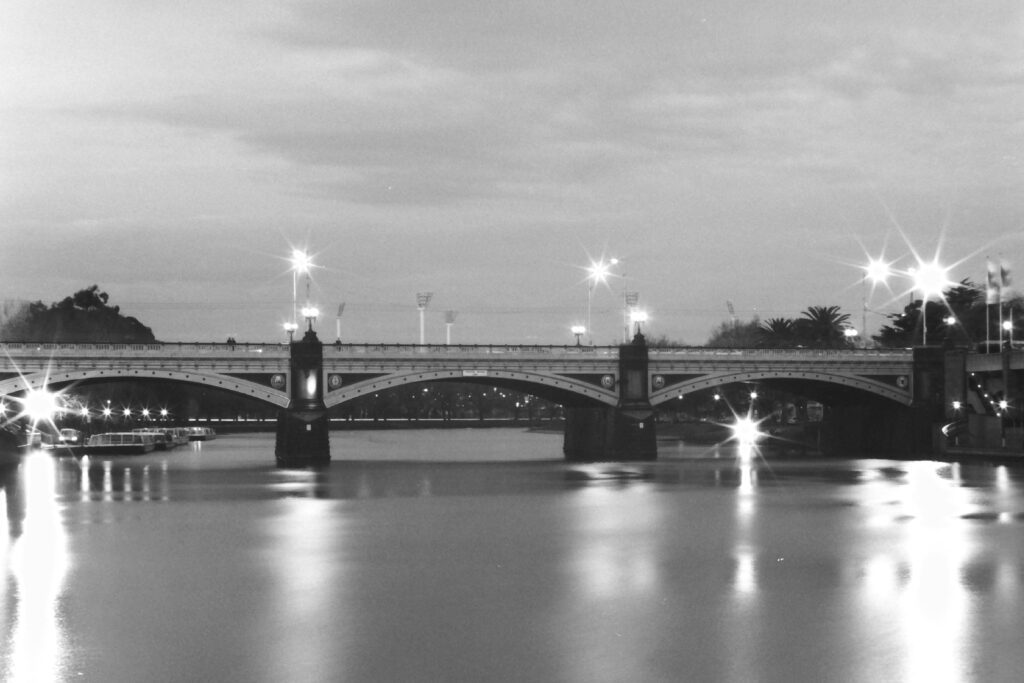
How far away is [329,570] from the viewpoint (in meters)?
33.8

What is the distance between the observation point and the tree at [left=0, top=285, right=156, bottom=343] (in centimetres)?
13141

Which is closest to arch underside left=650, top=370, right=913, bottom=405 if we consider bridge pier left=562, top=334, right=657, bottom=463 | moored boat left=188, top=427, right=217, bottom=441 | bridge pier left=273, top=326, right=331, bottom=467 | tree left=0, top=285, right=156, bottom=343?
bridge pier left=562, top=334, right=657, bottom=463

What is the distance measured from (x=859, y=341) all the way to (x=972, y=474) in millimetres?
94963

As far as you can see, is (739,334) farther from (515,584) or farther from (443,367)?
(515,584)

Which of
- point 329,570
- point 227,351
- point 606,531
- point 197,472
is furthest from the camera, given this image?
point 227,351

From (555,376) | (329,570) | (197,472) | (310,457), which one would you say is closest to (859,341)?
(555,376)

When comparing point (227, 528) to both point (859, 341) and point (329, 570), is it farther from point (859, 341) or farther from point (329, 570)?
point (859, 341)

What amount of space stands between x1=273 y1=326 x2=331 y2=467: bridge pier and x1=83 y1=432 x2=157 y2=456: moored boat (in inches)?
730

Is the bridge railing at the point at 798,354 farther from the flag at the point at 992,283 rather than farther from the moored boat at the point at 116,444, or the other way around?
the moored boat at the point at 116,444

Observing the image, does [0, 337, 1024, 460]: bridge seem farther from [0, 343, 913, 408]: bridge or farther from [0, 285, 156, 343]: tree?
[0, 285, 156, 343]: tree

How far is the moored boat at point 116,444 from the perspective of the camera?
10012cm

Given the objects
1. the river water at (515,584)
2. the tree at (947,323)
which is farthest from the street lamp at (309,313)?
the tree at (947,323)

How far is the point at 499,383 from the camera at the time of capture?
95.2 m

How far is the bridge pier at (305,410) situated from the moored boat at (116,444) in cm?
1854
